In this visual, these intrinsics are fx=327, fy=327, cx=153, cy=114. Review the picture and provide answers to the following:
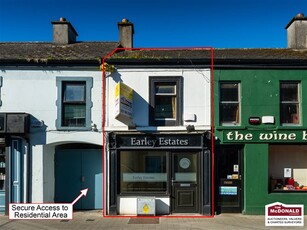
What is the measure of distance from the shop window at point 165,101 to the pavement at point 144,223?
10.6 feet

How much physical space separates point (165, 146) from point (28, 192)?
4896mm

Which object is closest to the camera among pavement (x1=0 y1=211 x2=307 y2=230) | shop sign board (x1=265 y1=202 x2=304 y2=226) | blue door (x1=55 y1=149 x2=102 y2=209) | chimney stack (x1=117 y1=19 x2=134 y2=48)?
shop sign board (x1=265 y1=202 x2=304 y2=226)

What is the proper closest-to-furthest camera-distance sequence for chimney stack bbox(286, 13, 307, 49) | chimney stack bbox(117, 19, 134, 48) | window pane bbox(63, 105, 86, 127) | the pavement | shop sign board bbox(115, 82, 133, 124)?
the pavement → shop sign board bbox(115, 82, 133, 124) → window pane bbox(63, 105, 86, 127) → chimney stack bbox(286, 13, 307, 49) → chimney stack bbox(117, 19, 134, 48)

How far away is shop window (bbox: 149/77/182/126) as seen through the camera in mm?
11289

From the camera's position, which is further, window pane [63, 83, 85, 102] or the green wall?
window pane [63, 83, 85, 102]

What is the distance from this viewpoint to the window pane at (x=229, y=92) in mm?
11422

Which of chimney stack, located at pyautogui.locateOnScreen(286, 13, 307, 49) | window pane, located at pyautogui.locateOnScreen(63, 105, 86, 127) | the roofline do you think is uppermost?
chimney stack, located at pyautogui.locateOnScreen(286, 13, 307, 49)

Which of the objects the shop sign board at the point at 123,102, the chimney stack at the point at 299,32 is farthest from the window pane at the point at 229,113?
the chimney stack at the point at 299,32

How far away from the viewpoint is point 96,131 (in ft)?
37.0

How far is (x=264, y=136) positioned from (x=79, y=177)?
666 cm

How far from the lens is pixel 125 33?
45.4ft

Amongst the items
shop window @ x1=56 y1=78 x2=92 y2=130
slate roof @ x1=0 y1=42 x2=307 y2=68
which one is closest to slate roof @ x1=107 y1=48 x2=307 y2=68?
slate roof @ x1=0 y1=42 x2=307 y2=68

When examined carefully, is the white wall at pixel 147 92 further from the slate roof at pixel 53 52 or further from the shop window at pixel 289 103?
the shop window at pixel 289 103

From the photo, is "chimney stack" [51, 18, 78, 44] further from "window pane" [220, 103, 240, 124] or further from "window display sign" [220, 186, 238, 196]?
"window display sign" [220, 186, 238, 196]
